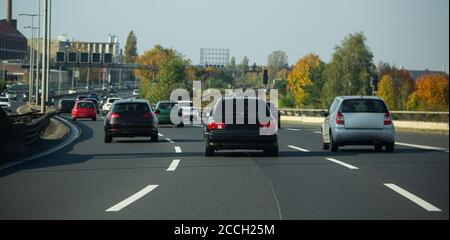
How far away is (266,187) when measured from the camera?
1388 centimetres

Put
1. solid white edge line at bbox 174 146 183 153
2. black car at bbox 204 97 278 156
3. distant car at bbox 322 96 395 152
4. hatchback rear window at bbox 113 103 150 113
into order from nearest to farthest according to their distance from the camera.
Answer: black car at bbox 204 97 278 156 → distant car at bbox 322 96 395 152 → solid white edge line at bbox 174 146 183 153 → hatchback rear window at bbox 113 103 150 113

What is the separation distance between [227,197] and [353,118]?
446 inches

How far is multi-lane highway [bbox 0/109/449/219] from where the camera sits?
10.5 meters

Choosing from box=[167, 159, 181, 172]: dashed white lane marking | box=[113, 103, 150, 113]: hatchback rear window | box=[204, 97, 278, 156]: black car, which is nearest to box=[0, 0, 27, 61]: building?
box=[113, 103, 150, 113]: hatchback rear window

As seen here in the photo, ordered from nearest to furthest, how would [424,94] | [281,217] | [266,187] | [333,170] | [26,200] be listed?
[281,217] → [26,200] → [266,187] → [333,170] → [424,94]

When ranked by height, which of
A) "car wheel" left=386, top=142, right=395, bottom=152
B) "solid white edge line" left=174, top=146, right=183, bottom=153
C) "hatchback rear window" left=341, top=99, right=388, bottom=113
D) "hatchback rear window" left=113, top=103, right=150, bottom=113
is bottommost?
"solid white edge line" left=174, top=146, right=183, bottom=153

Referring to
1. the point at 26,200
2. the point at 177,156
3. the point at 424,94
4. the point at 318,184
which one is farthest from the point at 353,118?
the point at 424,94

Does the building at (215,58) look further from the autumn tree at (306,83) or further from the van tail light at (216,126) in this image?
the van tail light at (216,126)

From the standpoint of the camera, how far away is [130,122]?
29.3 m

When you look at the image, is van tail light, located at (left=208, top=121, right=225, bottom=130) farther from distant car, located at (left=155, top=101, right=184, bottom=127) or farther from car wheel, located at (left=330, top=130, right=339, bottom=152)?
distant car, located at (left=155, top=101, right=184, bottom=127)

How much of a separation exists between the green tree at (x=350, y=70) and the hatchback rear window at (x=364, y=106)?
114311 mm

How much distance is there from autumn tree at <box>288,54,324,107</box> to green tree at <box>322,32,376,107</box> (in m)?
26.3

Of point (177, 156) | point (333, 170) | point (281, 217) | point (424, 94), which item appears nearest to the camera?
point (281, 217)
